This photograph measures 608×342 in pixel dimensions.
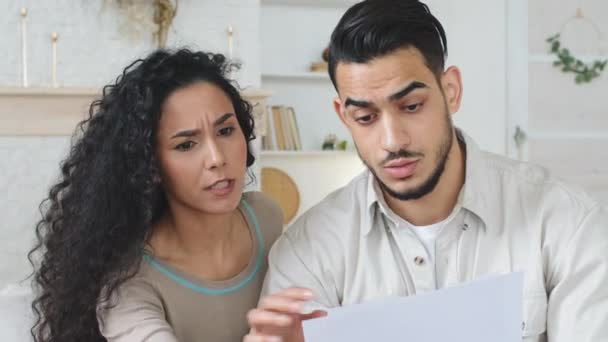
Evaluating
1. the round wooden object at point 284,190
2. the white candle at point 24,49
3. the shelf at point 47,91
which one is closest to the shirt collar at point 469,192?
the shelf at point 47,91

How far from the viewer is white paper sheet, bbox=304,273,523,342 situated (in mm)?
1098

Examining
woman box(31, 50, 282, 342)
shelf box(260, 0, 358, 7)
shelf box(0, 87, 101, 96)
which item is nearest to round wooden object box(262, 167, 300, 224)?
shelf box(260, 0, 358, 7)

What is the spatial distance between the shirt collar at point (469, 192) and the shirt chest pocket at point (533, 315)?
0.17 meters

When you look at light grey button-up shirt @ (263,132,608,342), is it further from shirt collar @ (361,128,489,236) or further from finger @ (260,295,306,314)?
finger @ (260,295,306,314)

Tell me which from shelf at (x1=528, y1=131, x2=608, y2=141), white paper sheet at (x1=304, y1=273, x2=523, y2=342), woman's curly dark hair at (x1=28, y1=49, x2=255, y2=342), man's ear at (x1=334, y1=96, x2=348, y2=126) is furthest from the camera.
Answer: shelf at (x1=528, y1=131, x2=608, y2=141)

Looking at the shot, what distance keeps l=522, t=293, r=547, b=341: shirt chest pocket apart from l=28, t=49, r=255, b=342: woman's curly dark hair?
2.65ft

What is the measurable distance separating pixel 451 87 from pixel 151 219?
2.40 feet

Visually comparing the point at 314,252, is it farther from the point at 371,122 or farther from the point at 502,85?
the point at 502,85

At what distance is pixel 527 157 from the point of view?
Result: 4438 mm

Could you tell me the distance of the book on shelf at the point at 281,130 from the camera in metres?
4.10

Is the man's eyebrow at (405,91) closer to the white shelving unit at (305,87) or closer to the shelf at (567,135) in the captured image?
the white shelving unit at (305,87)

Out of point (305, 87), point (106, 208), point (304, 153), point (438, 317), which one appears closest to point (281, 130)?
point (304, 153)

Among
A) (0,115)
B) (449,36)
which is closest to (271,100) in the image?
(449,36)

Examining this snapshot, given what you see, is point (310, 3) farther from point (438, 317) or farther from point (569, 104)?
point (438, 317)
